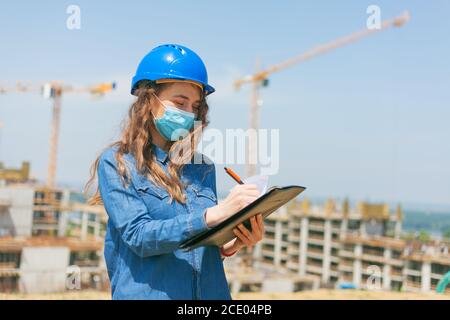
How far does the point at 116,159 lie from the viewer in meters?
1.80

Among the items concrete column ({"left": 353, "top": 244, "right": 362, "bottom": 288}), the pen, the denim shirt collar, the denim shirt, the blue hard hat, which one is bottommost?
concrete column ({"left": 353, "top": 244, "right": 362, "bottom": 288})

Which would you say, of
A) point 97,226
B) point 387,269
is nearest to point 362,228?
point 387,269

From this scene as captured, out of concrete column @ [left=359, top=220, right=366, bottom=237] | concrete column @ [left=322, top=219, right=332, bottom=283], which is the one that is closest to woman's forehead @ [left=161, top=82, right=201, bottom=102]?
concrete column @ [left=359, top=220, right=366, bottom=237]

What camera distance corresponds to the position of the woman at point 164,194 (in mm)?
1658

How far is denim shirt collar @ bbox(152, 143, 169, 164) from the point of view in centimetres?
189

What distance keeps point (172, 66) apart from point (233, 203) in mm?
566

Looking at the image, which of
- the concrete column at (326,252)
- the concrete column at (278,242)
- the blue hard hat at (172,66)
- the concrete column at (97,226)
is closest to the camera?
the blue hard hat at (172,66)

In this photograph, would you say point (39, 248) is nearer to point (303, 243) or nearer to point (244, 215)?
point (244, 215)

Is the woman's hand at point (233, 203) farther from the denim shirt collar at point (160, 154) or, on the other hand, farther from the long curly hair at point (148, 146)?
the denim shirt collar at point (160, 154)

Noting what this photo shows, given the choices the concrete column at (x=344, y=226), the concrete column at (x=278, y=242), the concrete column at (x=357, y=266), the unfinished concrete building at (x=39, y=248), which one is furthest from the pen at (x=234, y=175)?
the concrete column at (x=278, y=242)

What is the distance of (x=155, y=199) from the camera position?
1.78m

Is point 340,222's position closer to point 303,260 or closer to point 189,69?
point 303,260

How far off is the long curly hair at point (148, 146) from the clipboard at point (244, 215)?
0.66 ft

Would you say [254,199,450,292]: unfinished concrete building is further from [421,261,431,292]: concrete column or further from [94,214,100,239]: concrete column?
[94,214,100,239]: concrete column
